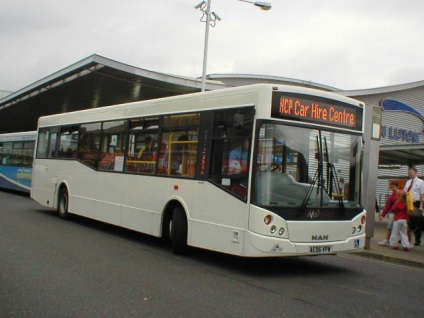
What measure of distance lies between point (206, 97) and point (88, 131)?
5261 millimetres

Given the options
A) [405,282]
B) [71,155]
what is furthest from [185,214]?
[71,155]

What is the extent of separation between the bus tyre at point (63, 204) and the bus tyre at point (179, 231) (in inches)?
227

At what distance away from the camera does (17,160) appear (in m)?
24.4

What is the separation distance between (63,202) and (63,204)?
0.06m

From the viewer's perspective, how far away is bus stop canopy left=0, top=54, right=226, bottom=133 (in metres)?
23.3

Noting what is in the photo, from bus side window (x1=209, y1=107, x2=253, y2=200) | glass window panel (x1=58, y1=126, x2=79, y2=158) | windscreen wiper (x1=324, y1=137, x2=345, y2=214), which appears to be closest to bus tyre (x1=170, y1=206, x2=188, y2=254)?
bus side window (x1=209, y1=107, x2=253, y2=200)

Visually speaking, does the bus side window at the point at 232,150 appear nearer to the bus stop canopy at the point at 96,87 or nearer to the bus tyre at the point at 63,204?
the bus tyre at the point at 63,204

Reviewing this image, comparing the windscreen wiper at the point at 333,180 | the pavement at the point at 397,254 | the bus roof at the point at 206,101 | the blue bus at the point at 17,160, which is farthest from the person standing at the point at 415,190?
the blue bus at the point at 17,160

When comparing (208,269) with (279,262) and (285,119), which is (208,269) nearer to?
(279,262)

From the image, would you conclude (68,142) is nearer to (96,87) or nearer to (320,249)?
(320,249)

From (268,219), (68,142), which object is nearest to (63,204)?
(68,142)

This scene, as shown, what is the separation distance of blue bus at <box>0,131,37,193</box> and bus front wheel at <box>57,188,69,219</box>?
8721mm

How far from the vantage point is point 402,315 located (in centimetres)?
611

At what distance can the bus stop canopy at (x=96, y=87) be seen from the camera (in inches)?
918
